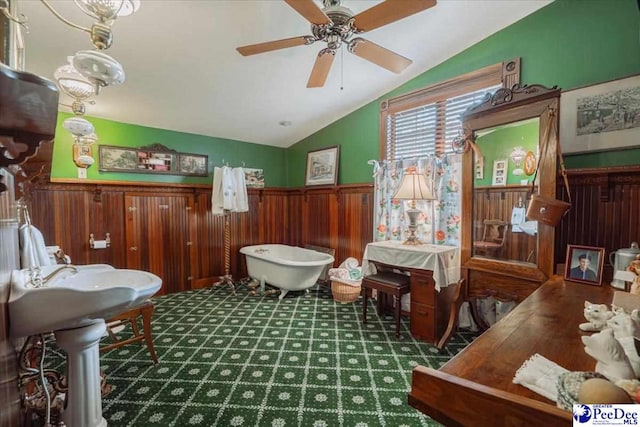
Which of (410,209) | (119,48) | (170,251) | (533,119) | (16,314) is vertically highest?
(119,48)

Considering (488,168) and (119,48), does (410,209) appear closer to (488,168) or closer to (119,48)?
(488,168)

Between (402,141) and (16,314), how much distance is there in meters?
3.47

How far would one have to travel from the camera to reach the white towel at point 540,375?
702 mm

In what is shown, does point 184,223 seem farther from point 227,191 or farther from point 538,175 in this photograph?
point 538,175

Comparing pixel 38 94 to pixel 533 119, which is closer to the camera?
pixel 38 94

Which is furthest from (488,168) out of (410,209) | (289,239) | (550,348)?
(289,239)

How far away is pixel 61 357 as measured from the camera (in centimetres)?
238

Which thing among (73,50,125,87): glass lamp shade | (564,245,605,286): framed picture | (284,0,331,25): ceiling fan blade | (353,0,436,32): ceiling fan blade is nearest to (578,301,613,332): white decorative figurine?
(564,245,605,286): framed picture

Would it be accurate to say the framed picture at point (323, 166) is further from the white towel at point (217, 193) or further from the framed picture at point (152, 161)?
the framed picture at point (152, 161)

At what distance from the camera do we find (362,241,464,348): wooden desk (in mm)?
2541

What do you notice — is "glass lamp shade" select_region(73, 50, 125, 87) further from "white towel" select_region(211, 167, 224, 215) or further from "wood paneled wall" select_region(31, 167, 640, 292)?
"white towel" select_region(211, 167, 224, 215)

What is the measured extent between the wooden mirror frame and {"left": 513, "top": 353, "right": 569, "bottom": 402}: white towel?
1284mm

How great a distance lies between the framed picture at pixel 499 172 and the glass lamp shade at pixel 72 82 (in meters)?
2.83

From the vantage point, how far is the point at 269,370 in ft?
7.07
